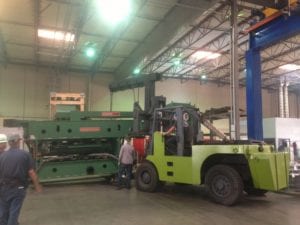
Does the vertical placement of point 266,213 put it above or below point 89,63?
below

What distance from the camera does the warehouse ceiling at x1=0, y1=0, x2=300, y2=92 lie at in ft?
39.8

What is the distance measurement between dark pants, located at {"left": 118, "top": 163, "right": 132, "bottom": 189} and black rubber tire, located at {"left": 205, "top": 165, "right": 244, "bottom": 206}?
3139 mm

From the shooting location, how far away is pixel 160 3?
39.0ft

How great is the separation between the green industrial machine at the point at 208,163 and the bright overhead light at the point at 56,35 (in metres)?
7.40

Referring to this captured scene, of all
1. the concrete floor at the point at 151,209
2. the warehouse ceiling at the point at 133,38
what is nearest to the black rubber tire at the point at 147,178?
the concrete floor at the point at 151,209

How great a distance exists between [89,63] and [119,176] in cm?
1105

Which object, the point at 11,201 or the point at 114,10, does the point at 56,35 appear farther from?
the point at 11,201

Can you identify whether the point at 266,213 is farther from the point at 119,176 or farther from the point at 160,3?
the point at 160,3

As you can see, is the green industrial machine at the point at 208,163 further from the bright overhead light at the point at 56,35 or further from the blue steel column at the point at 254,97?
the bright overhead light at the point at 56,35

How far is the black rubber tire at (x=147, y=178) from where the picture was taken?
925 cm

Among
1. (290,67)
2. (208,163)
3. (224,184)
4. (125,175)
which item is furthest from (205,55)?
(224,184)

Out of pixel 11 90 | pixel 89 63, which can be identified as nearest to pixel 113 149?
pixel 89 63

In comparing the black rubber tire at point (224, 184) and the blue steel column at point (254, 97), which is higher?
the blue steel column at point (254, 97)

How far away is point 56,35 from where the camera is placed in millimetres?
14977
